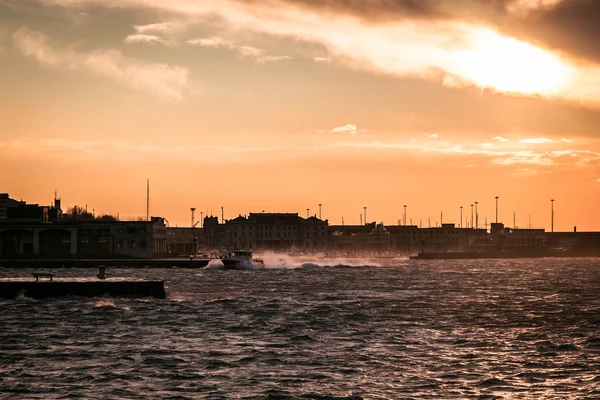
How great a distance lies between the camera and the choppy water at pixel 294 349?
3669 cm

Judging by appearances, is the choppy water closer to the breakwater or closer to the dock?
the dock

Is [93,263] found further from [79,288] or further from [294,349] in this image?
[294,349]

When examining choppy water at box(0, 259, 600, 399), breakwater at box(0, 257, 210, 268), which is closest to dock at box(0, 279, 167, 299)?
choppy water at box(0, 259, 600, 399)

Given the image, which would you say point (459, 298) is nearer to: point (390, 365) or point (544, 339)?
point (544, 339)

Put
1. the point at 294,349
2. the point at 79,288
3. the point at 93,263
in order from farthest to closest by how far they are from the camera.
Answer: the point at 93,263, the point at 79,288, the point at 294,349

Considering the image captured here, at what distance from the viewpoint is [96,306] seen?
71.2m

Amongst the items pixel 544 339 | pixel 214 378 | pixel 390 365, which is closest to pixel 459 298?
pixel 544 339

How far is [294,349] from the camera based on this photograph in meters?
47.9

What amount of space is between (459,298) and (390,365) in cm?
5014

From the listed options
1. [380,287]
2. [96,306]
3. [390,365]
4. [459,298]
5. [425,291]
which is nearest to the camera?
[390,365]

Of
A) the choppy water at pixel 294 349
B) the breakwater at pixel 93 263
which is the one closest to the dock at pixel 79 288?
the choppy water at pixel 294 349

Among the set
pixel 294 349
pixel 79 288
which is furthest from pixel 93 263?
pixel 294 349

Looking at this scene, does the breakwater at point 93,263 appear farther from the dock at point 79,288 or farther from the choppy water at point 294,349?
the choppy water at point 294,349

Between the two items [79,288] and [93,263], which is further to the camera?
[93,263]
